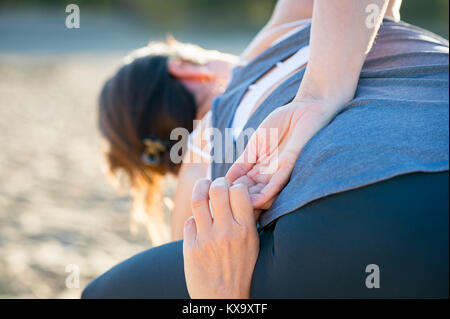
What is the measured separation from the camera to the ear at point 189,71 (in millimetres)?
2246

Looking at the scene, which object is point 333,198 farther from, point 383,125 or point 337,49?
point 337,49

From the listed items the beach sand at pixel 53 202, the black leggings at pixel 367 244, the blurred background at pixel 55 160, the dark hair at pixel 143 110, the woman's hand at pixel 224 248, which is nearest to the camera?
the black leggings at pixel 367 244

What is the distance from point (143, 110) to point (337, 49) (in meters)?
1.29

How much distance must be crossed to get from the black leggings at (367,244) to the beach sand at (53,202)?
1.95m

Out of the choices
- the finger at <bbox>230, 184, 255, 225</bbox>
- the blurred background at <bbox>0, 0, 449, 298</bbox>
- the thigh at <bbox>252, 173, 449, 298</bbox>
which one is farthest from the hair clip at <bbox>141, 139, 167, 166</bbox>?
the thigh at <bbox>252, 173, 449, 298</bbox>

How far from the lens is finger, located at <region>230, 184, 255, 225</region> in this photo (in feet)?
3.18

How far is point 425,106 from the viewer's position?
926 mm

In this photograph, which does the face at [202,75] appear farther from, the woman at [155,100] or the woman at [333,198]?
the woman at [333,198]

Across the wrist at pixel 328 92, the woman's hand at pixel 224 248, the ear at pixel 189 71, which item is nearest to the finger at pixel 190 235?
the woman's hand at pixel 224 248

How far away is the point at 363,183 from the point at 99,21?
16304mm

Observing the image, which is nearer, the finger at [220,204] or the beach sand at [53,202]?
the finger at [220,204]

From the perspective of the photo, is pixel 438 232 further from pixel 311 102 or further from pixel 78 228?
pixel 78 228

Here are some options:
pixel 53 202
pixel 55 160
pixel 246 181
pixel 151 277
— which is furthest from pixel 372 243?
pixel 55 160
